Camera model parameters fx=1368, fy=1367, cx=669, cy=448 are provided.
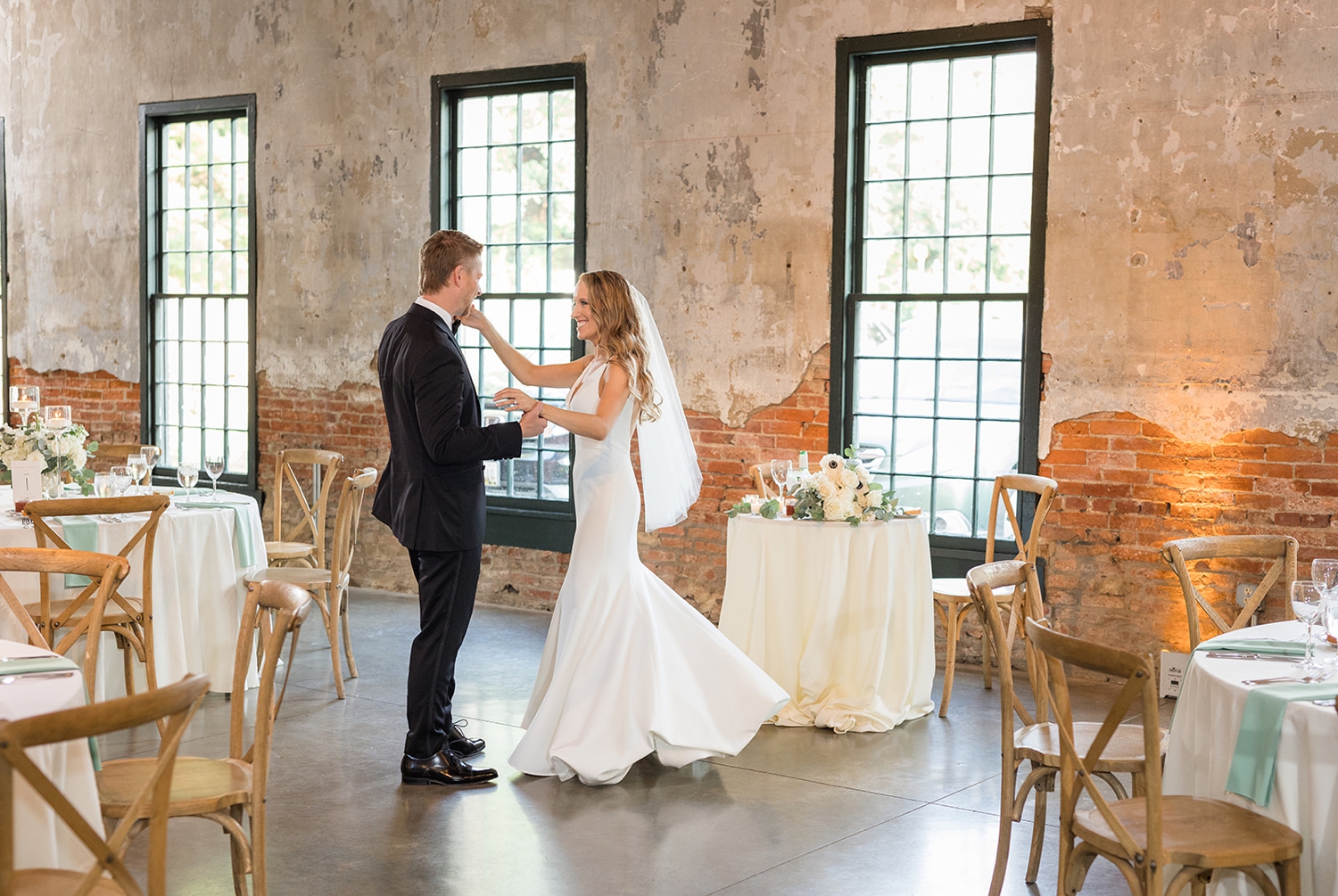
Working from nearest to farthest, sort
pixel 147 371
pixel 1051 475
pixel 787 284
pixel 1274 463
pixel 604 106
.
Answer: pixel 1274 463
pixel 1051 475
pixel 787 284
pixel 604 106
pixel 147 371

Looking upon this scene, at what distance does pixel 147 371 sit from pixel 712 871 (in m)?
7.57

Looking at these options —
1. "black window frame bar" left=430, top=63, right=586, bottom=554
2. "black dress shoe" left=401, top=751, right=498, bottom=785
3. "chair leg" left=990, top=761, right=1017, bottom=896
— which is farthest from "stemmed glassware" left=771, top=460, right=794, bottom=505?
"chair leg" left=990, top=761, right=1017, bottom=896

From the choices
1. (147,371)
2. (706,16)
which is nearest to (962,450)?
(706,16)

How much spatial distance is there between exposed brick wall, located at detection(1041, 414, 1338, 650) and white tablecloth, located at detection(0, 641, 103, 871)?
5.05 meters

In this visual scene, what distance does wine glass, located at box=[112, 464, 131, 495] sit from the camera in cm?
606

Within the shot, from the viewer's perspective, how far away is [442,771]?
4.91 m

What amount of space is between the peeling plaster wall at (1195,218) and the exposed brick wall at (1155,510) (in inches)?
4.0

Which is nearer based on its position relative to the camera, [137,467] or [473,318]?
[473,318]

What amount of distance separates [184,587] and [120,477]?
1.96 feet

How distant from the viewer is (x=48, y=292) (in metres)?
10.7

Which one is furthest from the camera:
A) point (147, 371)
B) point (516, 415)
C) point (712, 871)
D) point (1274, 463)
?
point (147, 371)

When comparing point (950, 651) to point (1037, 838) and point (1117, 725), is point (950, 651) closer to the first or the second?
point (1037, 838)

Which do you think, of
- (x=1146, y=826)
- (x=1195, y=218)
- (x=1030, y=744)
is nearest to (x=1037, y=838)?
(x=1030, y=744)

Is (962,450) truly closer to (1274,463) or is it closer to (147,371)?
(1274,463)
